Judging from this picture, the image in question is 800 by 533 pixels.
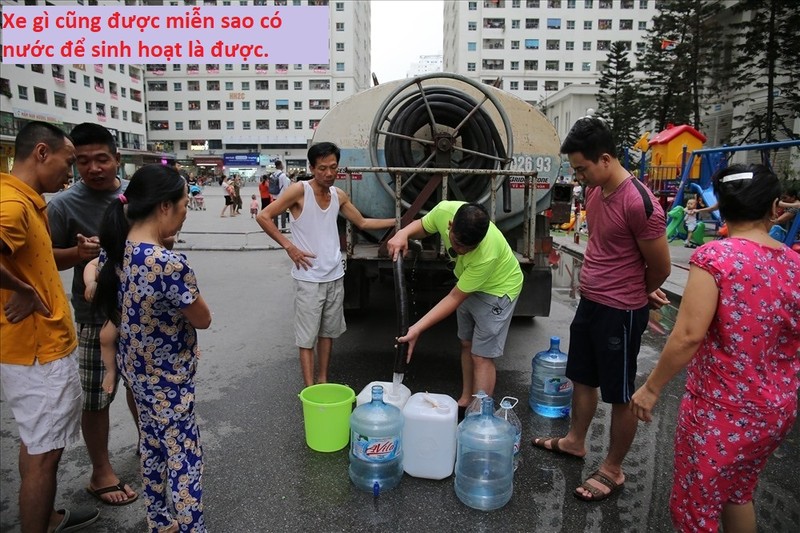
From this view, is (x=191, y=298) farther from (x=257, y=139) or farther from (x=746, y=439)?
(x=257, y=139)

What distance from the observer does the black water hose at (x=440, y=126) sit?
4656 millimetres

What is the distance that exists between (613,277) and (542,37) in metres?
79.1

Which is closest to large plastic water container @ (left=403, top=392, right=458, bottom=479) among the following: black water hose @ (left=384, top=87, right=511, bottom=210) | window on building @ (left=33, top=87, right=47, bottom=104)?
black water hose @ (left=384, top=87, right=511, bottom=210)

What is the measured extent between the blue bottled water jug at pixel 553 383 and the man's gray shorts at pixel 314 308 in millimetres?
1537

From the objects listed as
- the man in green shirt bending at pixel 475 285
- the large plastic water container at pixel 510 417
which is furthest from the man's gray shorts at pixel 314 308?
the large plastic water container at pixel 510 417

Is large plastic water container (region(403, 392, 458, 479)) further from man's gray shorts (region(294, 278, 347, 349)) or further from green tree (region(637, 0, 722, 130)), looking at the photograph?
green tree (region(637, 0, 722, 130))

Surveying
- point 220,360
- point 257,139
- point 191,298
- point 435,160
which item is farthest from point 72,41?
point 257,139

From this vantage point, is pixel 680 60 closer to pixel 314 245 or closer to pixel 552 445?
pixel 314 245

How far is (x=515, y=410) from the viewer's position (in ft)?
12.7

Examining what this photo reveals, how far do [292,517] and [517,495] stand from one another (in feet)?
3.90

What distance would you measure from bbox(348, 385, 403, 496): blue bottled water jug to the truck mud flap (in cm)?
206

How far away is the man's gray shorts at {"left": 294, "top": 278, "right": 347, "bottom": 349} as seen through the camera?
12.4 ft

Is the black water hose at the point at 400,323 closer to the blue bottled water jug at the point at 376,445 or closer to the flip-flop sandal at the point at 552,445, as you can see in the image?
the blue bottled water jug at the point at 376,445

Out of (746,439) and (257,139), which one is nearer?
(746,439)
